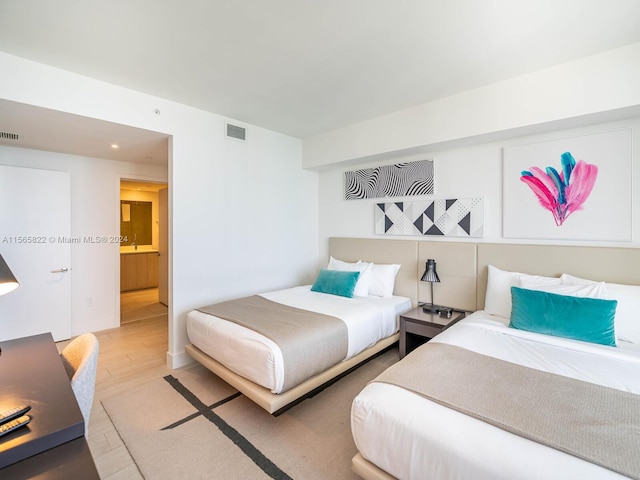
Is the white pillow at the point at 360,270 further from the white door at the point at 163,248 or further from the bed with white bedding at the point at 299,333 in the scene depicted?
the white door at the point at 163,248

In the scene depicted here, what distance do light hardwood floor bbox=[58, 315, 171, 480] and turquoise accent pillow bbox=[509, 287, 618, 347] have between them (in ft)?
9.27

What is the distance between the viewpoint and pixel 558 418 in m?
1.24

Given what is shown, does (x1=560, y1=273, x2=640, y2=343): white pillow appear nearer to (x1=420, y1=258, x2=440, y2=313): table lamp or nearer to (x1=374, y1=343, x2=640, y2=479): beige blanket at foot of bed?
(x1=374, y1=343, x2=640, y2=479): beige blanket at foot of bed

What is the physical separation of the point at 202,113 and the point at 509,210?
11.1 ft

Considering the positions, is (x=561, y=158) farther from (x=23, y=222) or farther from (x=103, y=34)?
(x=23, y=222)

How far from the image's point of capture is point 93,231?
4113mm

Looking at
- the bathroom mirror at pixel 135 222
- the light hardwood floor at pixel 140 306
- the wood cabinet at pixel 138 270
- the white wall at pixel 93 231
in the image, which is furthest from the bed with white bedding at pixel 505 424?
the bathroom mirror at pixel 135 222

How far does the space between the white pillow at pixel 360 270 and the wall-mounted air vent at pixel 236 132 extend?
2.00m

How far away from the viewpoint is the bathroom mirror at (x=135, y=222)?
657cm

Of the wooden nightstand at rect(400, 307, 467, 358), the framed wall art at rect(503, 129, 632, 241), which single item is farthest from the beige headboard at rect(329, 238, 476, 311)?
the framed wall art at rect(503, 129, 632, 241)

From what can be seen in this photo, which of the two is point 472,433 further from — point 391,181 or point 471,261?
point 391,181

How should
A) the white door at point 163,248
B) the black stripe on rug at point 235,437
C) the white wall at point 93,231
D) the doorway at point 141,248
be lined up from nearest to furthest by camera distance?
the black stripe on rug at point 235,437 → the white wall at point 93,231 → the white door at point 163,248 → the doorway at point 141,248

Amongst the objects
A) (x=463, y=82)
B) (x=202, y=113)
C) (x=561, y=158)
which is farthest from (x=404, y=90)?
(x=202, y=113)

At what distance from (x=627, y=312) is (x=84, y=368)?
3334mm
